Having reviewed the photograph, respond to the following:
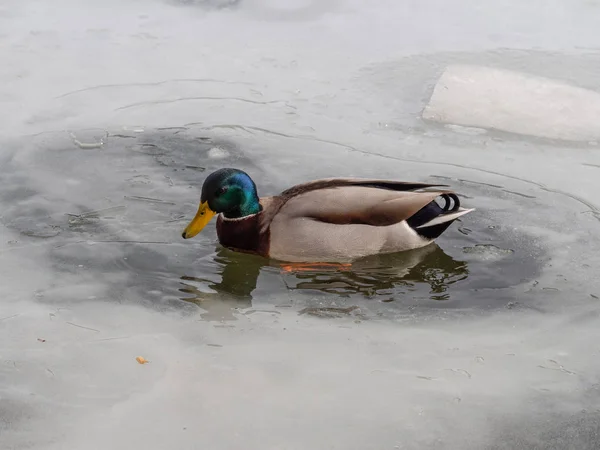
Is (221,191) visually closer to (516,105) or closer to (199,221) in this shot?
(199,221)

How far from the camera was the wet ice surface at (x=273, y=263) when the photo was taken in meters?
3.03

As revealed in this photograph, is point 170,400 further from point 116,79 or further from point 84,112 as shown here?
point 116,79

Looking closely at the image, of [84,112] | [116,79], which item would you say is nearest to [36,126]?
[84,112]

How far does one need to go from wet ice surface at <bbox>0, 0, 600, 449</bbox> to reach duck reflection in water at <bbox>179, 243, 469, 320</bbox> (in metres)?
0.01

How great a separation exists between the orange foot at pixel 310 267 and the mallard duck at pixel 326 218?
0.11 ft

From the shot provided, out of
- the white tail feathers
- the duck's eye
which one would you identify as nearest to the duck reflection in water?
the white tail feathers

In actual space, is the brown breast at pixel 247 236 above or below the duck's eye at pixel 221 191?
below

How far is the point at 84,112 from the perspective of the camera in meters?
5.69

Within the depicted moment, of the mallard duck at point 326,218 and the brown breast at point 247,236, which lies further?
the brown breast at point 247,236

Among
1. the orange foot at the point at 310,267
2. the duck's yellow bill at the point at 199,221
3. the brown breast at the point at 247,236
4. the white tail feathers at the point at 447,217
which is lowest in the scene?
the orange foot at the point at 310,267

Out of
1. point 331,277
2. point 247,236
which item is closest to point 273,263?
point 247,236

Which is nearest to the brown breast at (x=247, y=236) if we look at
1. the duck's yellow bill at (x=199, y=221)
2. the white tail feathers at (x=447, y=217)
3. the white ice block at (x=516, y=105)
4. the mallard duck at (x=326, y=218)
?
the mallard duck at (x=326, y=218)

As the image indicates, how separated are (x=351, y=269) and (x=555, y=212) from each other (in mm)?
1130

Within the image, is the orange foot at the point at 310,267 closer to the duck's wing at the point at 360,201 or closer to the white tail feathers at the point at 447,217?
the duck's wing at the point at 360,201
